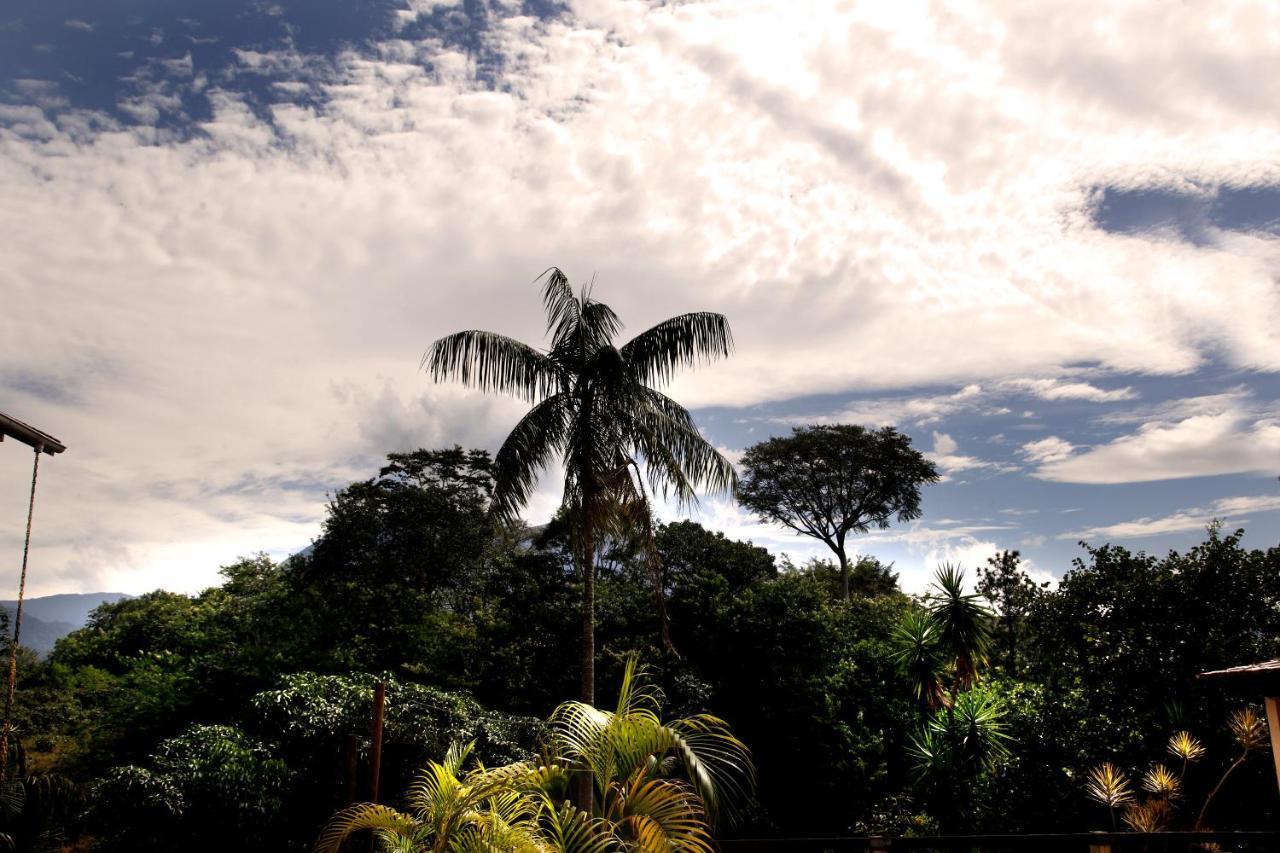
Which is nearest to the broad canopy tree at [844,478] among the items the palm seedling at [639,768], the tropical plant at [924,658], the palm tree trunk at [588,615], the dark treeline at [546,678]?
the dark treeline at [546,678]

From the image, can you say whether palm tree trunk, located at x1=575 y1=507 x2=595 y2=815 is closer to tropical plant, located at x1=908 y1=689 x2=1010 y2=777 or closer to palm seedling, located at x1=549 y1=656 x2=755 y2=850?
palm seedling, located at x1=549 y1=656 x2=755 y2=850

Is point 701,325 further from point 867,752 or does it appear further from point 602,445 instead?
point 867,752

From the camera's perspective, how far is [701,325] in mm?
11812

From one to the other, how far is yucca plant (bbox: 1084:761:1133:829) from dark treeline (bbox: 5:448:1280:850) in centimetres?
37

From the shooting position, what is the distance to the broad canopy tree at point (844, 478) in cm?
3194

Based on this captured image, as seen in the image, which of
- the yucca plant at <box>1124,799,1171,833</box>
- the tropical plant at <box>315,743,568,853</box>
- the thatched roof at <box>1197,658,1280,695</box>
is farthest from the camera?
the yucca plant at <box>1124,799,1171,833</box>

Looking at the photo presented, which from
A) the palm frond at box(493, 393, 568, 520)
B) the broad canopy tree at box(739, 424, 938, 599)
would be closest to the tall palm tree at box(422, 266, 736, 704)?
the palm frond at box(493, 393, 568, 520)

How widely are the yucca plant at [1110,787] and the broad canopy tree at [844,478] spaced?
20.0 m

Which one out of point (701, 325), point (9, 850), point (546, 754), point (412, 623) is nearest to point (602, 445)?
point (701, 325)

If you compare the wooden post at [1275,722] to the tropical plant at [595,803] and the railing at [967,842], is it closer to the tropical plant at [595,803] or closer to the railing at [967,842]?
the railing at [967,842]

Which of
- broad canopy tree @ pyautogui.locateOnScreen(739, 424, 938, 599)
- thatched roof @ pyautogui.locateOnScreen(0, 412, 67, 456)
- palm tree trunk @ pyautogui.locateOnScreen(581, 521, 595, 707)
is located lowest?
palm tree trunk @ pyautogui.locateOnScreen(581, 521, 595, 707)

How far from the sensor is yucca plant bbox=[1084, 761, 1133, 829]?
9.48 m

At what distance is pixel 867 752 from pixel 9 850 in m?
13.3

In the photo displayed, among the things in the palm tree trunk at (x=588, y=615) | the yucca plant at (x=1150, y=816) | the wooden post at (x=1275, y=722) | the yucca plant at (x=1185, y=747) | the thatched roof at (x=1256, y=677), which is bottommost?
the yucca plant at (x=1150, y=816)
